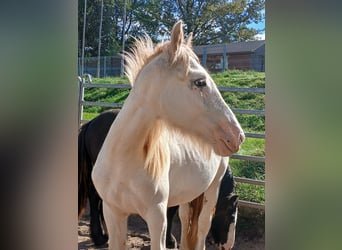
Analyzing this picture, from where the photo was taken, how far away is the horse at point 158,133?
3.68 ft

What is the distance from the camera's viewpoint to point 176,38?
3.73 feet

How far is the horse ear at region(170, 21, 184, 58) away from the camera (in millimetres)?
1097

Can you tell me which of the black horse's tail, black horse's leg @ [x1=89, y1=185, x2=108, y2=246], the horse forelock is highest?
the horse forelock

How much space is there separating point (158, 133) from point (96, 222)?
41.7 inches

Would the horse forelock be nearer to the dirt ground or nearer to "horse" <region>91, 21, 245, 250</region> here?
"horse" <region>91, 21, 245, 250</region>

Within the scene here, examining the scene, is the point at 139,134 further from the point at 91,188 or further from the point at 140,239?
the point at 140,239

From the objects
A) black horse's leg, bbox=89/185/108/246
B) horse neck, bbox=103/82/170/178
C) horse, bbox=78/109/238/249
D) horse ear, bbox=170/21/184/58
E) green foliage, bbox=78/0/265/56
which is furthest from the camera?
black horse's leg, bbox=89/185/108/246

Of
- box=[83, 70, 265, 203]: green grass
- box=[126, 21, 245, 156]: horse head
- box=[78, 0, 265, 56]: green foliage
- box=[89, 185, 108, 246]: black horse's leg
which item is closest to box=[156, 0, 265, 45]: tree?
box=[78, 0, 265, 56]: green foliage

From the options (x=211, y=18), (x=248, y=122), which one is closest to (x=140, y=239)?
(x=248, y=122)

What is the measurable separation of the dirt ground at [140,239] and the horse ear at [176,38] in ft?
4.40
